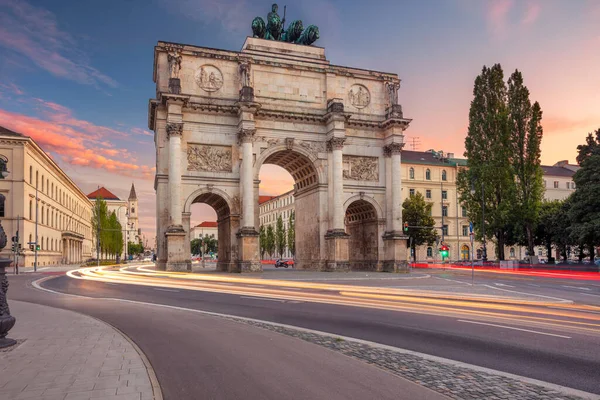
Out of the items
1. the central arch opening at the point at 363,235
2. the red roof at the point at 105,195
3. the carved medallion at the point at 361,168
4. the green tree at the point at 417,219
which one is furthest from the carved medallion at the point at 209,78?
the red roof at the point at 105,195

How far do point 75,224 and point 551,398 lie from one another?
379ft

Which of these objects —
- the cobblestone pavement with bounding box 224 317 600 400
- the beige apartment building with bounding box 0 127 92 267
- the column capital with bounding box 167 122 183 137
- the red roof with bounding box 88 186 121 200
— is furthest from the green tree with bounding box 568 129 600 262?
the red roof with bounding box 88 186 121 200

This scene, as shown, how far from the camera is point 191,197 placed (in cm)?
4047

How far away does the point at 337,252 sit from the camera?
137 feet

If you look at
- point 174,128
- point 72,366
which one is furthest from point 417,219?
point 72,366

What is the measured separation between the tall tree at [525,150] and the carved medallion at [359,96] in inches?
713

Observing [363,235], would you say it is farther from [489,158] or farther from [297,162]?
[489,158]

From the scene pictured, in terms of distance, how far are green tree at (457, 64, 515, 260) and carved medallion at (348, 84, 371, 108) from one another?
606 inches

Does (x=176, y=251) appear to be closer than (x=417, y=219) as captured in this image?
Yes

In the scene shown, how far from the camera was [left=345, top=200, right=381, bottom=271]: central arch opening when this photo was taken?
46531 millimetres

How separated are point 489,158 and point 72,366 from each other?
53831mm

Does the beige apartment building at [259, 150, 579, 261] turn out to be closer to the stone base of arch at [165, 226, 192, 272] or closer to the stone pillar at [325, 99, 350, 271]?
the stone pillar at [325, 99, 350, 271]

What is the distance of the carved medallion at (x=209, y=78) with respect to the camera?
136 feet

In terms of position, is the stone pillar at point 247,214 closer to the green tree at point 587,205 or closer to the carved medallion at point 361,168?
the carved medallion at point 361,168
